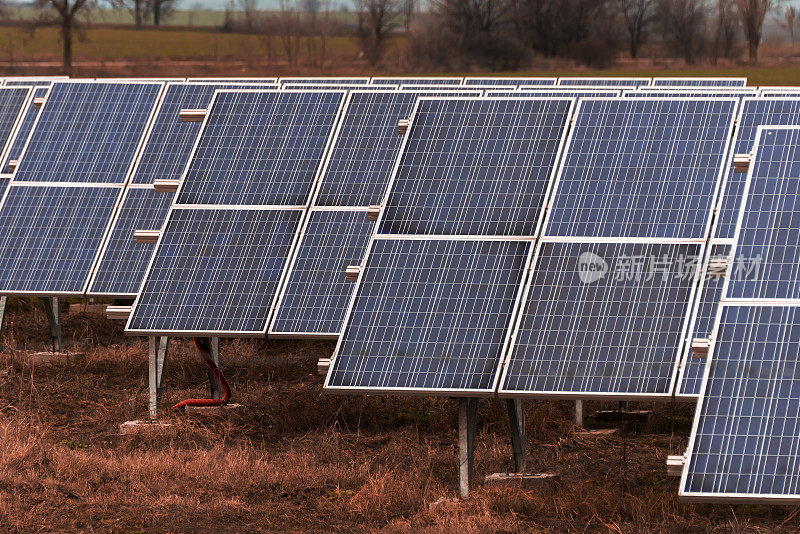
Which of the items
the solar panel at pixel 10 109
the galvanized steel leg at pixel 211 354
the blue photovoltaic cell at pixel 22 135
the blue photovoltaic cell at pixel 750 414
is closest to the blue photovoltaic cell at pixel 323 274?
the galvanized steel leg at pixel 211 354

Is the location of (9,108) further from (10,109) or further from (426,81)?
(426,81)

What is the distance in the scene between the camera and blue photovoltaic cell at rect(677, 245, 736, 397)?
10.8 meters

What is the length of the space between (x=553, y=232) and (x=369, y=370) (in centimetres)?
213

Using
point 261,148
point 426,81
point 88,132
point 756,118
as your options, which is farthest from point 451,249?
point 426,81

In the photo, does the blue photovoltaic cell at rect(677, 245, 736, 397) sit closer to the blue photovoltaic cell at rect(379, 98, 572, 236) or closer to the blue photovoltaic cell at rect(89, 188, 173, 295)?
the blue photovoltaic cell at rect(379, 98, 572, 236)

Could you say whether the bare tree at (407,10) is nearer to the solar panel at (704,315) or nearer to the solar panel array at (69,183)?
the solar panel array at (69,183)

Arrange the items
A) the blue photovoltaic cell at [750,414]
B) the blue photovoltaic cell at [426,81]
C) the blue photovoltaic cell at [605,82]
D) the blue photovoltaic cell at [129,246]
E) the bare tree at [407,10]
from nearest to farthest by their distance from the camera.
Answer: the blue photovoltaic cell at [750,414] → the blue photovoltaic cell at [129,246] → the blue photovoltaic cell at [605,82] → the blue photovoltaic cell at [426,81] → the bare tree at [407,10]


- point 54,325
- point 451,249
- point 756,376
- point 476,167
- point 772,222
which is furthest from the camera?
point 54,325

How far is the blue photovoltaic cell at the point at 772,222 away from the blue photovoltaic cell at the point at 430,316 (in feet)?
6.65

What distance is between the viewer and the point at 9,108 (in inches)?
821

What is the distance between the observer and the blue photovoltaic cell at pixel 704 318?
10797mm

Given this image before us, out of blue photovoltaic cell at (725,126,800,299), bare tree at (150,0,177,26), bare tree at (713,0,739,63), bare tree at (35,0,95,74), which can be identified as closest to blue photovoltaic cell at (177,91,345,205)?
blue photovoltaic cell at (725,126,800,299)

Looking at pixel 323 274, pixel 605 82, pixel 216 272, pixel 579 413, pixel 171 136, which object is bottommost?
pixel 579 413

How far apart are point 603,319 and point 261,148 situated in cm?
560
